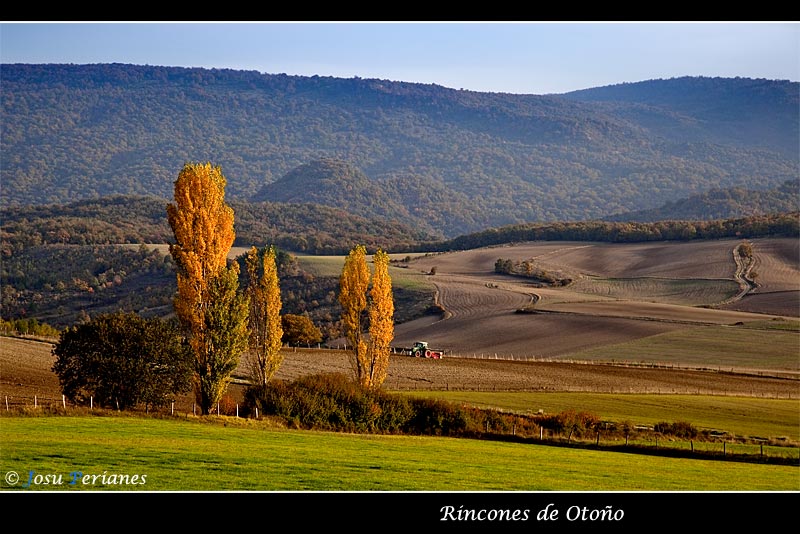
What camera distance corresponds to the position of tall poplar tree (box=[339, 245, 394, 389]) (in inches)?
1778

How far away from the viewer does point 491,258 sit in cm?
14862

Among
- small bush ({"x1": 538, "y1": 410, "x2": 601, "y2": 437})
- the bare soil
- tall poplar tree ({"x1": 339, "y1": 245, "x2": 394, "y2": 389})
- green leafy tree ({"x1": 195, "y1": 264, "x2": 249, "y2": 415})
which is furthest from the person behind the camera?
the bare soil

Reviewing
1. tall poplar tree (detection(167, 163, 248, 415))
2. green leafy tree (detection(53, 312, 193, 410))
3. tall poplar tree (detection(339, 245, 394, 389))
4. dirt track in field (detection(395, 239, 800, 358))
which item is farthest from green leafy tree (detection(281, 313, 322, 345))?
green leafy tree (detection(53, 312, 193, 410))

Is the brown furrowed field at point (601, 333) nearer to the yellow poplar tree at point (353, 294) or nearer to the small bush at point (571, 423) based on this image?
the yellow poplar tree at point (353, 294)

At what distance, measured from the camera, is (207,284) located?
36.7 m

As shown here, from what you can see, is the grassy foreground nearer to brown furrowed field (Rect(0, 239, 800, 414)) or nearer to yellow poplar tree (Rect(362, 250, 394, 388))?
yellow poplar tree (Rect(362, 250, 394, 388))

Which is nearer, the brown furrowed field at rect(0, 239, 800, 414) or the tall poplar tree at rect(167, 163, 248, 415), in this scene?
the tall poplar tree at rect(167, 163, 248, 415)

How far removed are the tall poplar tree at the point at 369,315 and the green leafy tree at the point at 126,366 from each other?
10.5 m

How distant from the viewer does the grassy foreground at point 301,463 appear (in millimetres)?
20766

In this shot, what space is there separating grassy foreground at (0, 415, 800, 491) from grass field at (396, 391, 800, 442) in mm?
11047

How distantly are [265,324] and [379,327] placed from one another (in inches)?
217

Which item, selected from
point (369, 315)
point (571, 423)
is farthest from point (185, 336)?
point (571, 423)
